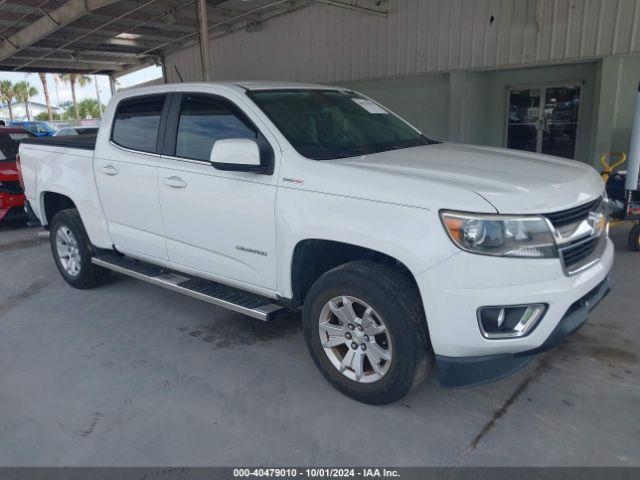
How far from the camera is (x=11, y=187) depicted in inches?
332

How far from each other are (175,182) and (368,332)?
189 cm

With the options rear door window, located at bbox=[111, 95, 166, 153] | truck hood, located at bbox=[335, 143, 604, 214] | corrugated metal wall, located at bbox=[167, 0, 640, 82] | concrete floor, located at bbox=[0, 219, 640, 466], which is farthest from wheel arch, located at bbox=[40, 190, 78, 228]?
corrugated metal wall, located at bbox=[167, 0, 640, 82]

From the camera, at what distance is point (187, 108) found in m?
4.05

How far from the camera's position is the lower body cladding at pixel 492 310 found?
2555 mm

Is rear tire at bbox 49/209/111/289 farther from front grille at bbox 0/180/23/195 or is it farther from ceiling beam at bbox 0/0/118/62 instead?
ceiling beam at bbox 0/0/118/62

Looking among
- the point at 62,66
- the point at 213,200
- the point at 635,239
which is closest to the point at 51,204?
the point at 213,200

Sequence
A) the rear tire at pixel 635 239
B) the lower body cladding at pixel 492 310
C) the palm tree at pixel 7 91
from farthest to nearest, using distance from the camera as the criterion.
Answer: the palm tree at pixel 7 91 < the rear tire at pixel 635 239 < the lower body cladding at pixel 492 310

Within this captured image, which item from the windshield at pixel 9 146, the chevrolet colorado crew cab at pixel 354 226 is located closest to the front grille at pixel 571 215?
the chevrolet colorado crew cab at pixel 354 226

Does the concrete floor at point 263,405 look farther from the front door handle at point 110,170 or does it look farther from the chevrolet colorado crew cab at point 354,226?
the front door handle at point 110,170

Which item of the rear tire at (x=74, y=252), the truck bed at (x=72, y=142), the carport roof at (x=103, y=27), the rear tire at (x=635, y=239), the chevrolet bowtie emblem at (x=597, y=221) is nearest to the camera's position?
the chevrolet bowtie emblem at (x=597, y=221)

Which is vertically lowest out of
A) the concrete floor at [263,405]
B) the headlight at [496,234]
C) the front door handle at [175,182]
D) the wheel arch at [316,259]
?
the concrete floor at [263,405]

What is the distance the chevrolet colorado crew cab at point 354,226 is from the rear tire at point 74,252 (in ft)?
1.90

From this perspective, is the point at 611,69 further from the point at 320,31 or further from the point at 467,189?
the point at 467,189

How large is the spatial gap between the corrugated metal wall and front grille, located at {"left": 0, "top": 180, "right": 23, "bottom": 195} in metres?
7.63
